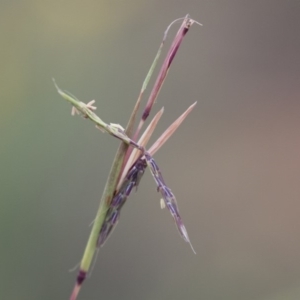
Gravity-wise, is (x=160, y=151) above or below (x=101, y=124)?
above

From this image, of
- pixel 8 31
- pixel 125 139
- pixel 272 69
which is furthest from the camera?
pixel 272 69

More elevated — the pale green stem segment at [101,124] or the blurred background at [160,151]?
the blurred background at [160,151]

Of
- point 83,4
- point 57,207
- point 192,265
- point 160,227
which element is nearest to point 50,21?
point 83,4

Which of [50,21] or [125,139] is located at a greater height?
[50,21]

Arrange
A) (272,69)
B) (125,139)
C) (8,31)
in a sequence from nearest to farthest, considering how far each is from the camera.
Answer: (125,139), (8,31), (272,69)

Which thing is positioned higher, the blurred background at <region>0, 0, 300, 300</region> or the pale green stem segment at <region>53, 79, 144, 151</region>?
the blurred background at <region>0, 0, 300, 300</region>

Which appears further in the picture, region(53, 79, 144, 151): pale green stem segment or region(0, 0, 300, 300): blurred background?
region(0, 0, 300, 300): blurred background

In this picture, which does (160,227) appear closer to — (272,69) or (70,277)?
(70,277)

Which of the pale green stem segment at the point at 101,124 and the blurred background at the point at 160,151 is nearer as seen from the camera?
the pale green stem segment at the point at 101,124
